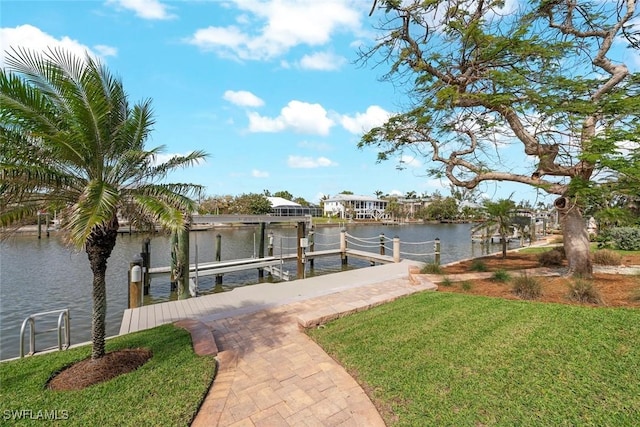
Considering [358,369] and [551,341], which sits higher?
[551,341]

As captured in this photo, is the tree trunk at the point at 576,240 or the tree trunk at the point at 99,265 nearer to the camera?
the tree trunk at the point at 99,265

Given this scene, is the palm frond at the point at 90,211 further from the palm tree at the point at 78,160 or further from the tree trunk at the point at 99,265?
the tree trunk at the point at 99,265

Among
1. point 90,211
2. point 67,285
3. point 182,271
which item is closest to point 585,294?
point 90,211

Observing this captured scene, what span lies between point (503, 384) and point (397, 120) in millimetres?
7377

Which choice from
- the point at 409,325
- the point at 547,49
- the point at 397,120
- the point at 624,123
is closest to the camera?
the point at 409,325

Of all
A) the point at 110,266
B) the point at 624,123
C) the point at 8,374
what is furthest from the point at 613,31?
the point at 110,266

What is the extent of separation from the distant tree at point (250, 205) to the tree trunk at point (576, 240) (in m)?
47.0

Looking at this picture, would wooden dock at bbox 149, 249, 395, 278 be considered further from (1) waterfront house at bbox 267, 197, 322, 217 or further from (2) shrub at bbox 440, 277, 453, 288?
(1) waterfront house at bbox 267, 197, 322, 217

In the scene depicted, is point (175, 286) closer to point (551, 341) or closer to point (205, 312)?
point (205, 312)

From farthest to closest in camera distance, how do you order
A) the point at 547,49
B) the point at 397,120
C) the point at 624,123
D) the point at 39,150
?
1. the point at 397,120
2. the point at 547,49
3. the point at 624,123
4. the point at 39,150

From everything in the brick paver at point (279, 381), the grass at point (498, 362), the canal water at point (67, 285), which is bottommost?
the canal water at point (67, 285)

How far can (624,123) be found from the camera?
6.42m

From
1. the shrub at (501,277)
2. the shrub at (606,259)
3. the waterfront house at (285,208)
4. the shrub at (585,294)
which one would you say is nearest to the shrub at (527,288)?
Answer: the shrub at (585,294)

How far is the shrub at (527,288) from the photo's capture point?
6.15 metres
